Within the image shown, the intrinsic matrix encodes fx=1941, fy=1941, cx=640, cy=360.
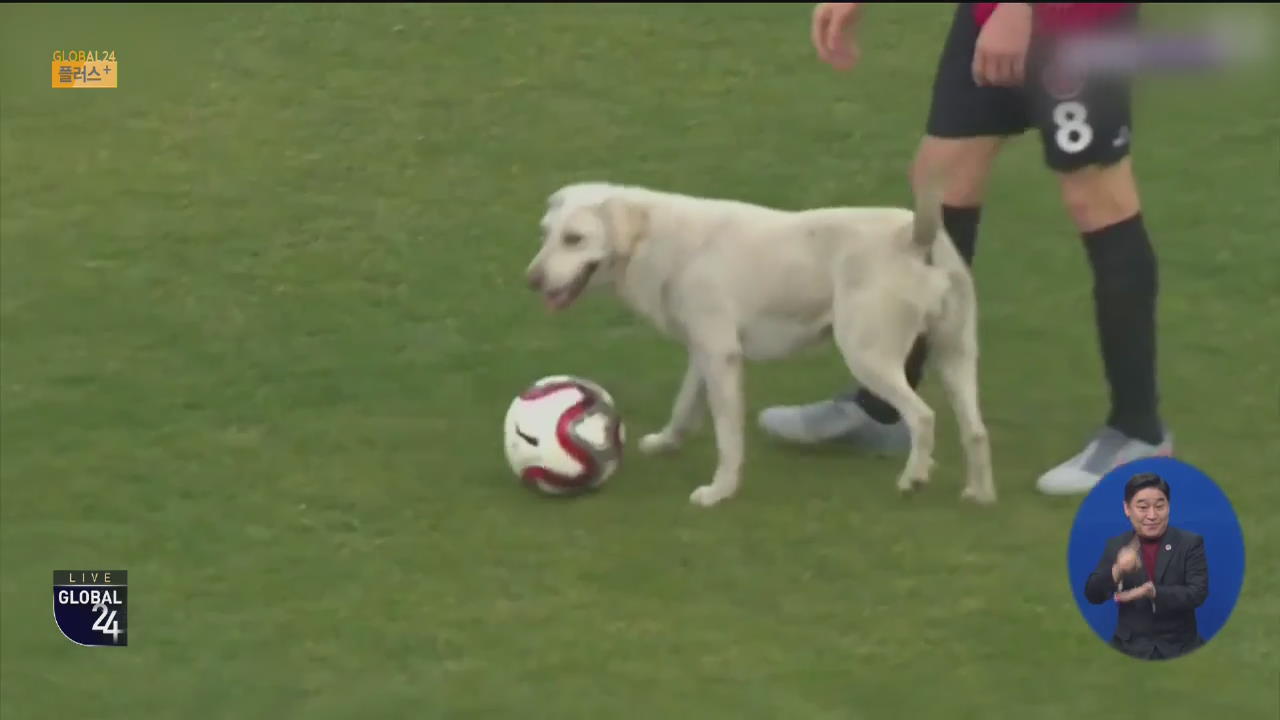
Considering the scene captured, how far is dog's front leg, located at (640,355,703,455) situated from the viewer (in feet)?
15.6

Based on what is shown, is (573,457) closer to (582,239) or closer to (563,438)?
(563,438)

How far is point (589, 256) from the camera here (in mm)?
4430

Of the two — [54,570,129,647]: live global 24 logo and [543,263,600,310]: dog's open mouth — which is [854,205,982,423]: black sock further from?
[54,570,129,647]: live global 24 logo

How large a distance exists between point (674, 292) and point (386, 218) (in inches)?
100

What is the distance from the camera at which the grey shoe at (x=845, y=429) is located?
15.9 feet

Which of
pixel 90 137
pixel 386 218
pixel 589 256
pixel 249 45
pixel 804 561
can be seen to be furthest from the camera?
pixel 249 45

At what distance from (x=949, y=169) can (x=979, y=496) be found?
0.78 meters

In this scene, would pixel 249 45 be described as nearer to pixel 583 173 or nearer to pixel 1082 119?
pixel 583 173

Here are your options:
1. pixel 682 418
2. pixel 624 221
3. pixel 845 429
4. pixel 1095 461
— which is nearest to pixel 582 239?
pixel 624 221

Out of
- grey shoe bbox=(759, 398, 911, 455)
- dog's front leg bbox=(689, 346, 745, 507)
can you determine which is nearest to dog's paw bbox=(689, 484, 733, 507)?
dog's front leg bbox=(689, 346, 745, 507)

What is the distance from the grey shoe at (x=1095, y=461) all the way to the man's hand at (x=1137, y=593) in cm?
87

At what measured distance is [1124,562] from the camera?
3576 mm

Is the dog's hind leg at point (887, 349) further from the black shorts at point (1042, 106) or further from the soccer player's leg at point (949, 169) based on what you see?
the black shorts at point (1042, 106)

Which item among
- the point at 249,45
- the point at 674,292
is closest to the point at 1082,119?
the point at 674,292
